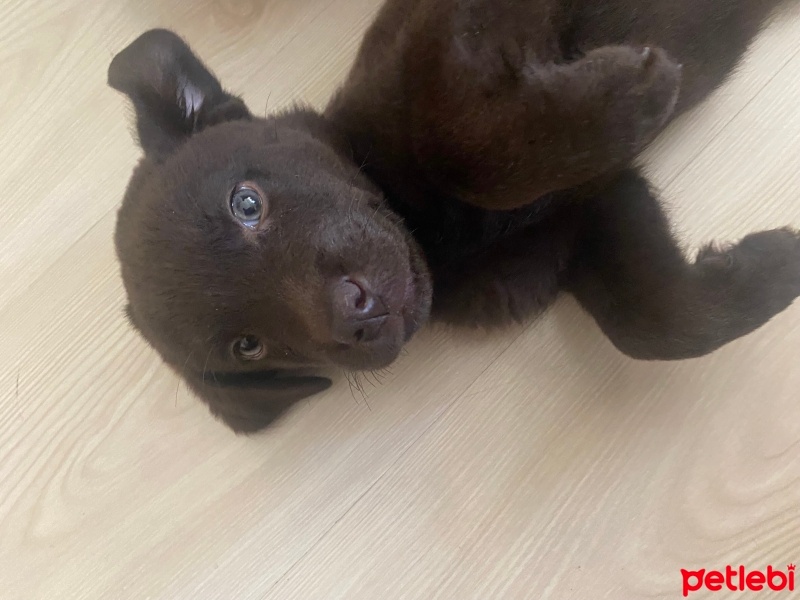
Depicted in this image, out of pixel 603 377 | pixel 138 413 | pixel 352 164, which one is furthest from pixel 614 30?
pixel 138 413

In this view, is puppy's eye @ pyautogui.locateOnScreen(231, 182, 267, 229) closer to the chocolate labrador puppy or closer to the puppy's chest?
the chocolate labrador puppy

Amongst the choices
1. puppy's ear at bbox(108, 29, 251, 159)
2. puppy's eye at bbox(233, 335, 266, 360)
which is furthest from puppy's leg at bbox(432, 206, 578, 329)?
puppy's ear at bbox(108, 29, 251, 159)

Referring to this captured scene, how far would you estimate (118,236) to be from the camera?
1.24 meters

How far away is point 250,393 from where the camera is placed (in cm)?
133

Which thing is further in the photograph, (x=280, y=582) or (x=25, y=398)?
(x=25, y=398)

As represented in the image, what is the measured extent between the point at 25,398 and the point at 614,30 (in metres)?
1.62

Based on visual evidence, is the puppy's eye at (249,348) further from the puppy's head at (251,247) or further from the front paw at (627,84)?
the front paw at (627,84)

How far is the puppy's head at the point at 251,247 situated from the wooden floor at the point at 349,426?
39 centimetres

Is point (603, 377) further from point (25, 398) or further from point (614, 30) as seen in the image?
point (25, 398)

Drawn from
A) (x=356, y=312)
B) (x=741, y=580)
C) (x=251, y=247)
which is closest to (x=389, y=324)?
(x=356, y=312)

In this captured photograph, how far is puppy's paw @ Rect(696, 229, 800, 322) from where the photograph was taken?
123 cm

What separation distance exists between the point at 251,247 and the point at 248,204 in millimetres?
81

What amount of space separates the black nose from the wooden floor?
0.50 m

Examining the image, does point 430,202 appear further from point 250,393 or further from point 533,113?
point 250,393
